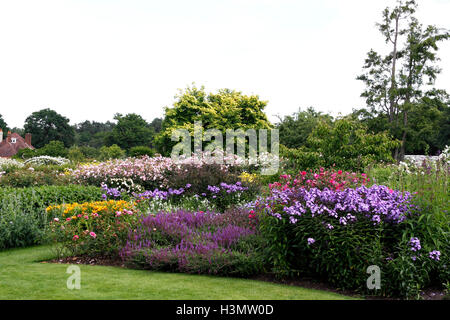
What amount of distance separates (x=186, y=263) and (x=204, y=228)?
112cm

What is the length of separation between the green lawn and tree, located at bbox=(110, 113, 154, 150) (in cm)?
5478

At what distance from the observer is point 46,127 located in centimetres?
6406

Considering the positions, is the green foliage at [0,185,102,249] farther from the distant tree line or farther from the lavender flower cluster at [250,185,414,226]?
the distant tree line

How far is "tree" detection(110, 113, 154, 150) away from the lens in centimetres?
5981

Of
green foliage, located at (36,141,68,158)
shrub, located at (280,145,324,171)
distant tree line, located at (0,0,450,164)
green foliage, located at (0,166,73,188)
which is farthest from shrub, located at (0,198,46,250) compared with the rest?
green foliage, located at (36,141,68,158)

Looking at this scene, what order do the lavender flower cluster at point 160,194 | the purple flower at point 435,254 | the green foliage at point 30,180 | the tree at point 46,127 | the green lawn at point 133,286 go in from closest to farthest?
the green lawn at point 133,286 → the purple flower at point 435,254 → the lavender flower cluster at point 160,194 → the green foliage at point 30,180 → the tree at point 46,127

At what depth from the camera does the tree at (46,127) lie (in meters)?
62.9

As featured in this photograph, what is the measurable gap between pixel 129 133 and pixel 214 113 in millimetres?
38042

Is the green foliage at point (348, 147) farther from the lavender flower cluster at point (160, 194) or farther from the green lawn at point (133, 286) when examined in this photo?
the green lawn at point (133, 286)

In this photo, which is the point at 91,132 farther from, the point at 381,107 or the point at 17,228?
the point at 17,228

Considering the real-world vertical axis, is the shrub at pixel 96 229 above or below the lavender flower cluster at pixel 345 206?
below

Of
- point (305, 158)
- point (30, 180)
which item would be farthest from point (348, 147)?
point (30, 180)

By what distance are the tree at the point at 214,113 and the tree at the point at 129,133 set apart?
33813mm

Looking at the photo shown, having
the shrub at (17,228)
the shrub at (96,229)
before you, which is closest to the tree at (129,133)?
the shrub at (17,228)
